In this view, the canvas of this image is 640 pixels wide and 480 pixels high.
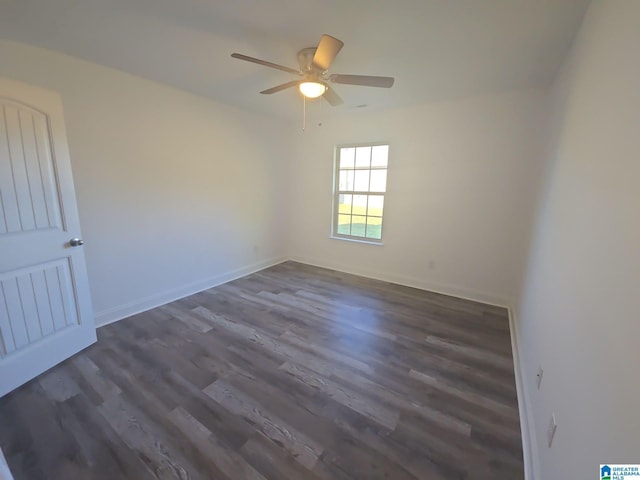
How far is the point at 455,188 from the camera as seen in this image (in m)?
3.41

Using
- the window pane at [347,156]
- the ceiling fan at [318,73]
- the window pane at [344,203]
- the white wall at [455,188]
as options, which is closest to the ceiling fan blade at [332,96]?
the ceiling fan at [318,73]

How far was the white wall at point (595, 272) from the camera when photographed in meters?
0.76

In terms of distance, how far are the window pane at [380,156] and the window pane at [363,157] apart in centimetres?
7

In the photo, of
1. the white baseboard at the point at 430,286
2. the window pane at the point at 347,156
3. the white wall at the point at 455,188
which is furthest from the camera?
the window pane at the point at 347,156

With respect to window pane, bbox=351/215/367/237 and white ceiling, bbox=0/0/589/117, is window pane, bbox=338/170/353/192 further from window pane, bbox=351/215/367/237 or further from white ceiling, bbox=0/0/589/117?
white ceiling, bbox=0/0/589/117

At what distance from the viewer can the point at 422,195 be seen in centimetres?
365

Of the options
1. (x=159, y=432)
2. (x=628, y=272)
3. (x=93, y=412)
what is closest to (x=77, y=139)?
(x=93, y=412)

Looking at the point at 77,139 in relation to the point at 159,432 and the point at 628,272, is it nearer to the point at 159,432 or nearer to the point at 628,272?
the point at 159,432

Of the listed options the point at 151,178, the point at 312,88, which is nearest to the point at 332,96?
the point at 312,88

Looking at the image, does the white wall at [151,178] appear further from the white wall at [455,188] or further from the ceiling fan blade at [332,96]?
the ceiling fan blade at [332,96]

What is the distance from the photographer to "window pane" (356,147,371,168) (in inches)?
162

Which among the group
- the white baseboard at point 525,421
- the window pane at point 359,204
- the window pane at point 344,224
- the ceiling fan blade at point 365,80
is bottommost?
the white baseboard at point 525,421

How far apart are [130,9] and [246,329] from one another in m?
2.66

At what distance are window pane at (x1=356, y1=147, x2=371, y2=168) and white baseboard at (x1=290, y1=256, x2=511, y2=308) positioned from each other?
5.66 ft
